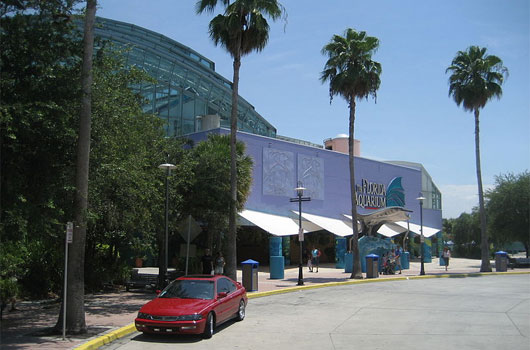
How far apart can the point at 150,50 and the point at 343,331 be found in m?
33.7

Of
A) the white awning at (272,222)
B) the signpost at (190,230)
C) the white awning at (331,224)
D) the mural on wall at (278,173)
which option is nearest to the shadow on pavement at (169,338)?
the signpost at (190,230)

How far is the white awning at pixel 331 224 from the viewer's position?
3678 centimetres

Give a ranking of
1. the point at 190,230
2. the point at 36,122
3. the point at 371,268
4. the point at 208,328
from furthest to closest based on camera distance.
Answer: the point at 371,268
the point at 190,230
the point at 208,328
the point at 36,122

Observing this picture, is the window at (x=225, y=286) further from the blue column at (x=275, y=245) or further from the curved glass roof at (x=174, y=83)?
the curved glass roof at (x=174, y=83)

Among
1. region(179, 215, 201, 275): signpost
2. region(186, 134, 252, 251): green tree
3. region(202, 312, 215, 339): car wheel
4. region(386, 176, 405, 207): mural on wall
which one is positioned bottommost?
region(202, 312, 215, 339): car wheel

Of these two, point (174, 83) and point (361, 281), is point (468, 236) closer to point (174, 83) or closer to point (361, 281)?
point (174, 83)

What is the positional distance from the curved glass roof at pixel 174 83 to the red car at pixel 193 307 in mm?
27609

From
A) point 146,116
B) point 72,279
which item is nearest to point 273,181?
point 146,116

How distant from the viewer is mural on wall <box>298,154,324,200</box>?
38.0 meters

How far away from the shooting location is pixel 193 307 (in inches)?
429

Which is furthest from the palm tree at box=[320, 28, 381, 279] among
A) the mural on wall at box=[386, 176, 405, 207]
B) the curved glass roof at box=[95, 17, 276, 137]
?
the mural on wall at box=[386, 176, 405, 207]

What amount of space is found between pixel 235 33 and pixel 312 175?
65.0ft

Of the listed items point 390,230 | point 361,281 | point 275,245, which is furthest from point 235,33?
point 390,230

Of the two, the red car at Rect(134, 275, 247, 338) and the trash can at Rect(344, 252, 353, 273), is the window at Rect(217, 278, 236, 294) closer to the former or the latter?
the red car at Rect(134, 275, 247, 338)
